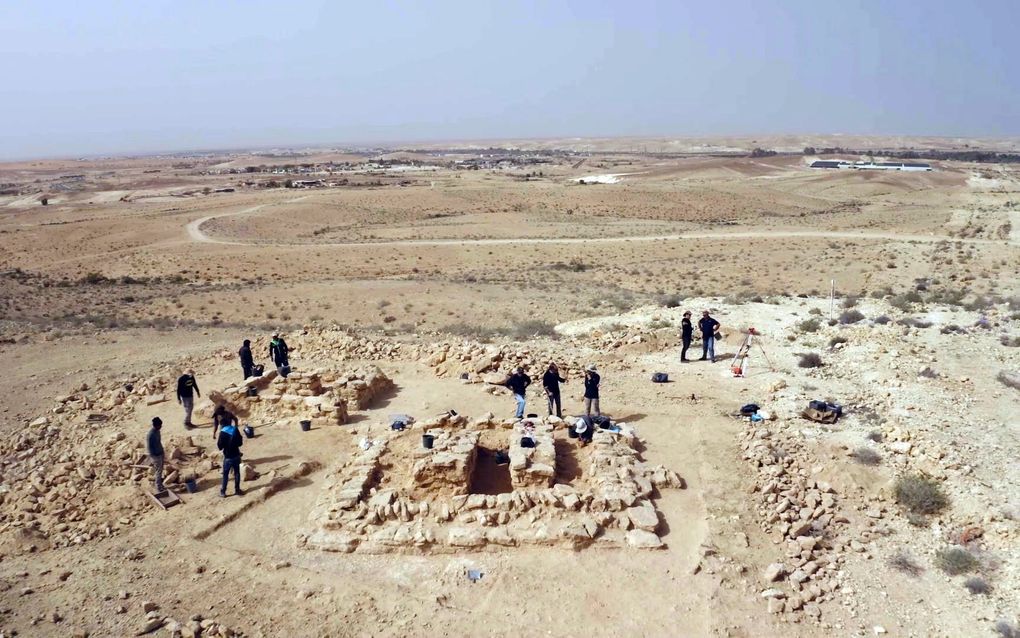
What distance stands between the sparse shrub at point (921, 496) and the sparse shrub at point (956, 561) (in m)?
1.03

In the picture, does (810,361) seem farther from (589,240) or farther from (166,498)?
(589,240)

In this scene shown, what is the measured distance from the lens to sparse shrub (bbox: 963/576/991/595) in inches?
331

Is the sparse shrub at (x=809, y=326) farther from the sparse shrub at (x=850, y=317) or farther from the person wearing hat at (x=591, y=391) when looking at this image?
the person wearing hat at (x=591, y=391)

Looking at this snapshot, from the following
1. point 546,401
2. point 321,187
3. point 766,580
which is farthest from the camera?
point 321,187

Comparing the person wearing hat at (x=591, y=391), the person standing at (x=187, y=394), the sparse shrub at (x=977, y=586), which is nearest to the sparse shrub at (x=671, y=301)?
the person wearing hat at (x=591, y=391)

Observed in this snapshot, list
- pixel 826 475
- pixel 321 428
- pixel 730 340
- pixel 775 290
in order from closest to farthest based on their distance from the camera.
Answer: pixel 826 475 < pixel 321 428 < pixel 730 340 < pixel 775 290

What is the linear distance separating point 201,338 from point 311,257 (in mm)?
22299

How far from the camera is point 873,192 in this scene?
7662 centimetres

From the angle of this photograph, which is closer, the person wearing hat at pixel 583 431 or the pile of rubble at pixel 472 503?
the pile of rubble at pixel 472 503

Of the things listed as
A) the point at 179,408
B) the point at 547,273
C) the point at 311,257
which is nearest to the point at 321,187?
the point at 311,257

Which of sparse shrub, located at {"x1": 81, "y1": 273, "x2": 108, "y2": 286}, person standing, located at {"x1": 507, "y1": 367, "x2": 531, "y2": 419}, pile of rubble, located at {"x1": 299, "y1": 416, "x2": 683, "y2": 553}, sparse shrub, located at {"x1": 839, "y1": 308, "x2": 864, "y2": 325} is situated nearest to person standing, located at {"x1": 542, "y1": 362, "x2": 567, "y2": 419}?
person standing, located at {"x1": 507, "y1": 367, "x2": 531, "y2": 419}

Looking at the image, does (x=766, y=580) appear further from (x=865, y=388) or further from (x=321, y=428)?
(x=321, y=428)

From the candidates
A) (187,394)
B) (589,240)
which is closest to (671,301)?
(187,394)

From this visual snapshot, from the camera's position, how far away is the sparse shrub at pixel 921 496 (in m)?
10.1
